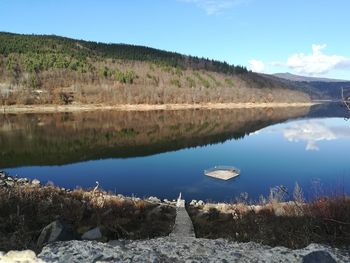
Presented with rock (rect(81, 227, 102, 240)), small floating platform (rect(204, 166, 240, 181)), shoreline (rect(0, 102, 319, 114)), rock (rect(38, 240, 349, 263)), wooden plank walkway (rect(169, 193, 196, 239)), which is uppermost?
rock (rect(38, 240, 349, 263))

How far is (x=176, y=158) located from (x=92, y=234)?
2758cm

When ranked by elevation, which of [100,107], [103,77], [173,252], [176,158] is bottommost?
[100,107]

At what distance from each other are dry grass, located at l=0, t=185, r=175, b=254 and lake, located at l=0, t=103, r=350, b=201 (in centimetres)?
699

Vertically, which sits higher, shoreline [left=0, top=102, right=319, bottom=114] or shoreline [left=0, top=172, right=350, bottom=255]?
shoreline [left=0, top=172, right=350, bottom=255]

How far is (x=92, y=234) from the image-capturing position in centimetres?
1053

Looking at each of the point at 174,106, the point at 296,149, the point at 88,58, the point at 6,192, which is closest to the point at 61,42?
the point at 88,58

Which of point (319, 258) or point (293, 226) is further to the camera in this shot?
point (293, 226)

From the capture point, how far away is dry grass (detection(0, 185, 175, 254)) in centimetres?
1018

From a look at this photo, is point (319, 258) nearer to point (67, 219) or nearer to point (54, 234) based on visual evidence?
point (54, 234)

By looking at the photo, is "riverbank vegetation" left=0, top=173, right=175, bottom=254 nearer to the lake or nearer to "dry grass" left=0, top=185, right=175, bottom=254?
"dry grass" left=0, top=185, right=175, bottom=254

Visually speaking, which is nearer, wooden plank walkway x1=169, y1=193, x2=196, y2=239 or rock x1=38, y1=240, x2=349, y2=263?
rock x1=38, y1=240, x2=349, y2=263

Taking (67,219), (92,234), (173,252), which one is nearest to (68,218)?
(67,219)

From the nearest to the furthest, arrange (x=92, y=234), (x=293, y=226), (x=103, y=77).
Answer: (x=92, y=234) → (x=293, y=226) → (x=103, y=77)

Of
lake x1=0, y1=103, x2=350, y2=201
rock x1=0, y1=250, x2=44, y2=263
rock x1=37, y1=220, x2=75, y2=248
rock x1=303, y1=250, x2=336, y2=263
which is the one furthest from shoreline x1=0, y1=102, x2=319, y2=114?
rock x1=303, y1=250, x2=336, y2=263
